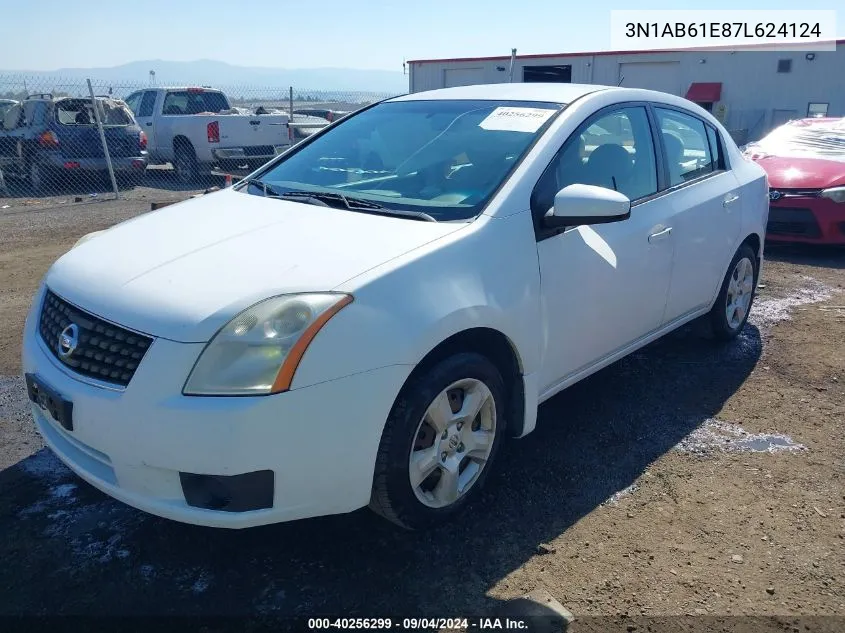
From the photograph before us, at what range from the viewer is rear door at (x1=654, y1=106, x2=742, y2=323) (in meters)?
3.96

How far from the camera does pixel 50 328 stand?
2.76 meters

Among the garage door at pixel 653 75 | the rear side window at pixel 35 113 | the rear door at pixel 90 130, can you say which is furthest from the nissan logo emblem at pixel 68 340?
the garage door at pixel 653 75

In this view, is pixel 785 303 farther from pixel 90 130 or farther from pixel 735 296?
pixel 90 130

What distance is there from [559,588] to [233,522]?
45.4 inches

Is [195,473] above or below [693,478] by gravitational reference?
above

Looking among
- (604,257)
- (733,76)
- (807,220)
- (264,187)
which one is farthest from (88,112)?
(733,76)

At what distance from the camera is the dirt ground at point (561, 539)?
2.47m

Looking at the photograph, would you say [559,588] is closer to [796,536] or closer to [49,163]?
[796,536]

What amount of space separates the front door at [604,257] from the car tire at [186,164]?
37.0 ft

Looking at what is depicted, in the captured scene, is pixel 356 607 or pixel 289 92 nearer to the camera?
pixel 356 607

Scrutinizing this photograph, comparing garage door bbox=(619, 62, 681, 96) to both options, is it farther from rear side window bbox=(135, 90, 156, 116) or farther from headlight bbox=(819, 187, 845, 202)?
headlight bbox=(819, 187, 845, 202)

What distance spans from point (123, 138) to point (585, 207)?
11576 millimetres

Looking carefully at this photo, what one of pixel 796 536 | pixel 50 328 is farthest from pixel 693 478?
pixel 50 328

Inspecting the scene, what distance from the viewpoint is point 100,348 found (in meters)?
2.45
